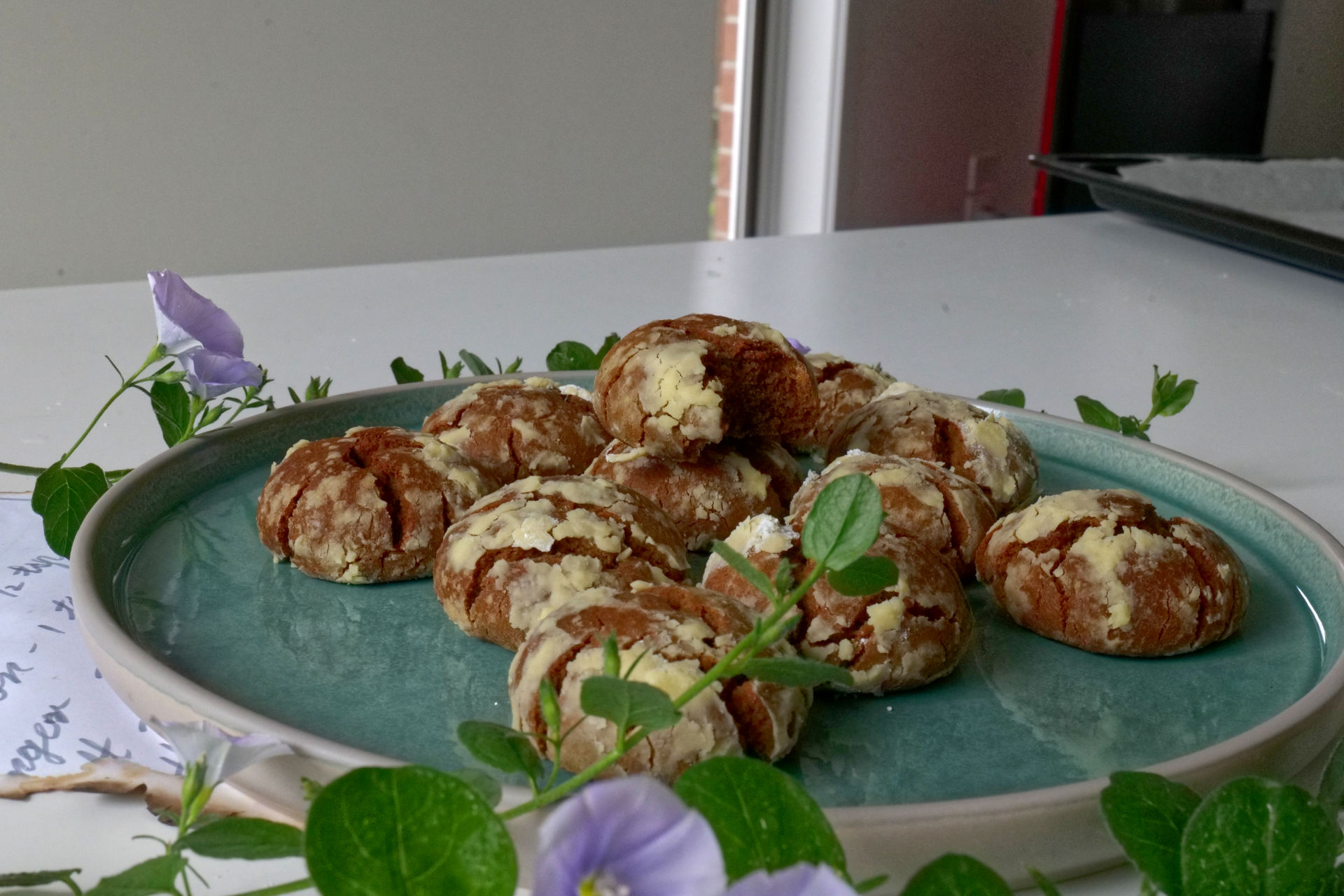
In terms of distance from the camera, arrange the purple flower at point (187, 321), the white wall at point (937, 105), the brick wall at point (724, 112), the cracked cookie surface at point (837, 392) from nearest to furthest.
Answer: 1. the purple flower at point (187, 321)
2. the cracked cookie surface at point (837, 392)
3. the white wall at point (937, 105)
4. the brick wall at point (724, 112)

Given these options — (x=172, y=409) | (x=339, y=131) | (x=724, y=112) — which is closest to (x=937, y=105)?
(x=724, y=112)

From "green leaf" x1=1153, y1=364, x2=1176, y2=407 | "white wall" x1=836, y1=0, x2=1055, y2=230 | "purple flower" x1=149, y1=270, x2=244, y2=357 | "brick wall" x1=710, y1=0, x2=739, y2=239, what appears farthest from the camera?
"brick wall" x1=710, y1=0, x2=739, y2=239

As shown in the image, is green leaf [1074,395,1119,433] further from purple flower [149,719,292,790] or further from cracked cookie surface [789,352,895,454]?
purple flower [149,719,292,790]

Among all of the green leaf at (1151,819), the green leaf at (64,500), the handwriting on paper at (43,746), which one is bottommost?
the handwriting on paper at (43,746)

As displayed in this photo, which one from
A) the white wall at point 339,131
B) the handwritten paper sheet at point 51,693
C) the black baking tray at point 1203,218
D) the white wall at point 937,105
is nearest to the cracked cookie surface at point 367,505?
the handwritten paper sheet at point 51,693

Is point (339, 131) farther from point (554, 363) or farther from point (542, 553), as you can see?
point (542, 553)

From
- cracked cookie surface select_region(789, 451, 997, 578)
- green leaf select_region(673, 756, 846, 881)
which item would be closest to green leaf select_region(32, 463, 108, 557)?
cracked cookie surface select_region(789, 451, 997, 578)

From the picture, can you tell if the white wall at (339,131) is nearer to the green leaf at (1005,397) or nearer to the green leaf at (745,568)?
the green leaf at (1005,397)

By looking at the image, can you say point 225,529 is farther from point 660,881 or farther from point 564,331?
point 564,331
